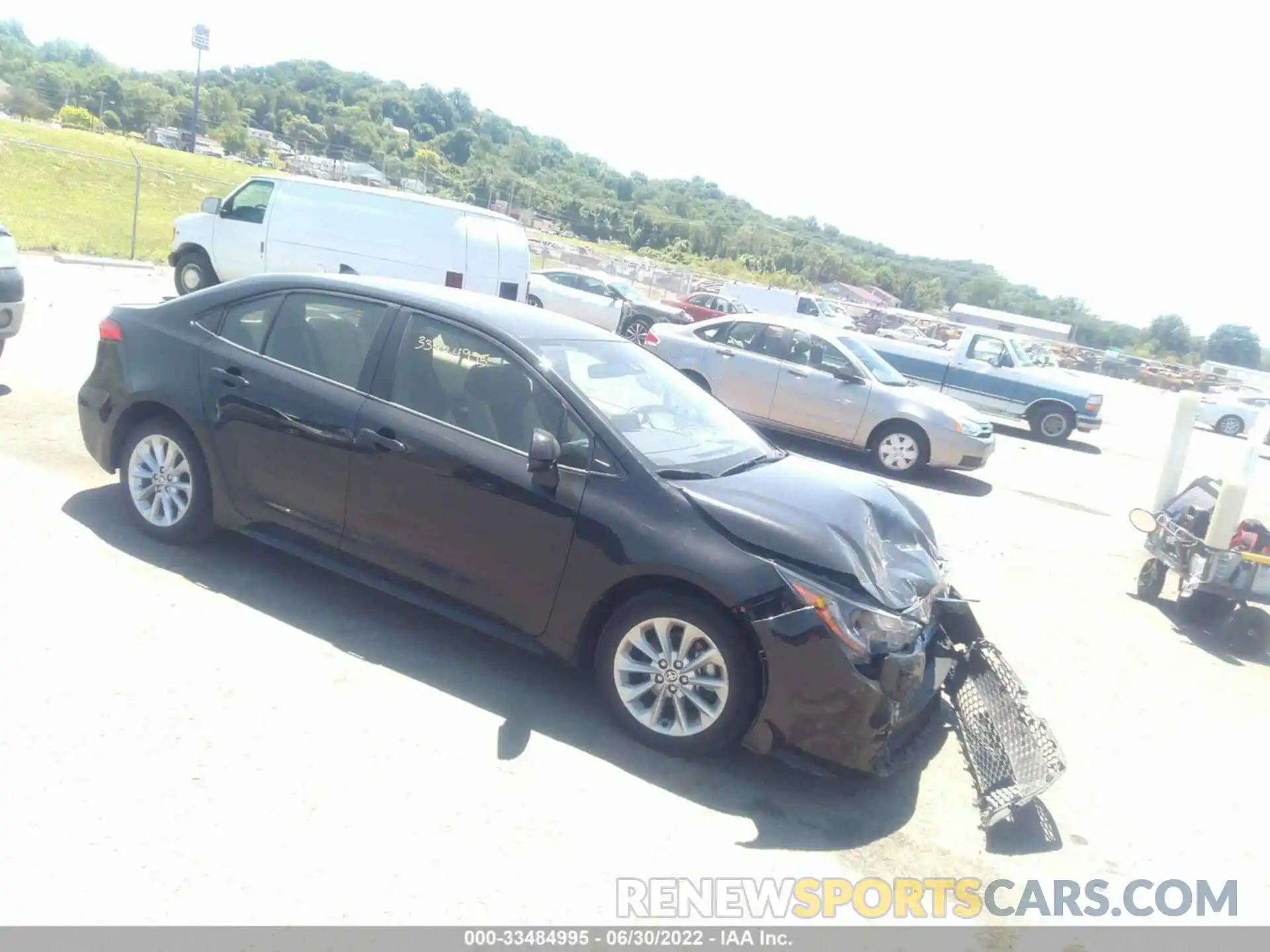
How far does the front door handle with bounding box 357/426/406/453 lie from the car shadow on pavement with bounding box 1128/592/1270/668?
5711mm

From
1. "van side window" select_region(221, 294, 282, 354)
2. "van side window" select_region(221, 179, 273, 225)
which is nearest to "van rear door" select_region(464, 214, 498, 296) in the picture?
"van side window" select_region(221, 179, 273, 225)

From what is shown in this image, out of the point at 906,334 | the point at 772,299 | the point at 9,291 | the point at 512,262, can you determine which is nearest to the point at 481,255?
the point at 512,262

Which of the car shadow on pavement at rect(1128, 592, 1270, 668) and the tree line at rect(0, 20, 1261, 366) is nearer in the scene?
the car shadow on pavement at rect(1128, 592, 1270, 668)

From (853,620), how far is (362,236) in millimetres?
12651

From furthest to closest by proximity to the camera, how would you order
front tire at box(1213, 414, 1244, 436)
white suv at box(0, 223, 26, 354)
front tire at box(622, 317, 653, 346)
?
1. front tire at box(1213, 414, 1244, 436)
2. front tire at box(622, 317, 653, 346)
3. white suv at box(0, 223, 26, 354)

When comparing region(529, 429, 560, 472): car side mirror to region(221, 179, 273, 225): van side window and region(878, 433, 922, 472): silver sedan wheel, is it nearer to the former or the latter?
region(878, 433, 922, 472): silver sedan wheel

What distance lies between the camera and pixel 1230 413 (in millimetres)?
28719

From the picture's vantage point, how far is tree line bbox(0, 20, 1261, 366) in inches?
3081

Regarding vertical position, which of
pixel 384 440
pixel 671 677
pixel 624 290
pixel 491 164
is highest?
pixel 491 164

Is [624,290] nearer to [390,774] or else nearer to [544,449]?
[544,449]

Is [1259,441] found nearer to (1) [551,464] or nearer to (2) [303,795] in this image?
(1) [551,464]

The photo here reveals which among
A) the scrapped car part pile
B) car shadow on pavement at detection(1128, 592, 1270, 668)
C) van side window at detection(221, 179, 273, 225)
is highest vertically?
van side window at detection(221, 179, 273, 225)

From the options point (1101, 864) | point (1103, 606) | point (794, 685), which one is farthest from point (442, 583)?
point (1103, 606)

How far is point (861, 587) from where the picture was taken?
4.10 meters
